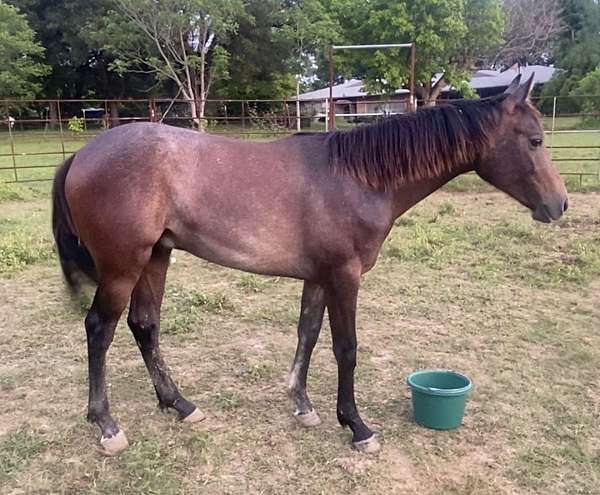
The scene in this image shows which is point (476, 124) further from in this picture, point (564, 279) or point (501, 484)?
point (564, 279)

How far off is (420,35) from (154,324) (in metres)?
22.9

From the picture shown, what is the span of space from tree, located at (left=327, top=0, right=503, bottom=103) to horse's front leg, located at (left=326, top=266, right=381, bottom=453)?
2264cm

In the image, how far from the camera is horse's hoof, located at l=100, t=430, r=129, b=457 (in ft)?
9.13

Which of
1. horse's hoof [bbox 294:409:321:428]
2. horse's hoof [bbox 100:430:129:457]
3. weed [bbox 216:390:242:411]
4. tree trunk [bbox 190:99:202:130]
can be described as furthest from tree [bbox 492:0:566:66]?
horse's hoof [bbox 100:430:129:457]

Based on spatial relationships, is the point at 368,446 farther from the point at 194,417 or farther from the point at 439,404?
the point at 194,417

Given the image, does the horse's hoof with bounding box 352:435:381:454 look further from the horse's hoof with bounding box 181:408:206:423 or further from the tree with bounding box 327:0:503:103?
the tree with bounding box 327:0:503:103

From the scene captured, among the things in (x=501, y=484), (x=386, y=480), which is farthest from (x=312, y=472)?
(x=501, y=484)

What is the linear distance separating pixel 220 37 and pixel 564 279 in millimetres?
24271

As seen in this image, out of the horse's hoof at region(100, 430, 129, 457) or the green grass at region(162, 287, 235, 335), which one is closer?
the horse's hoof at region(100, 430, 129, 457)

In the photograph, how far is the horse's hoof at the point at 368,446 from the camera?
2771 millimetres

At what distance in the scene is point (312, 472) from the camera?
262cm

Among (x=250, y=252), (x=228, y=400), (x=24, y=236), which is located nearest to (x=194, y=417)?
(x=228, y=400)

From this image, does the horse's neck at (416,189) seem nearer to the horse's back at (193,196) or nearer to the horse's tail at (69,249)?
the horse's back at (193,196)

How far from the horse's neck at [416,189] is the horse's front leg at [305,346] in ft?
2.08
